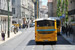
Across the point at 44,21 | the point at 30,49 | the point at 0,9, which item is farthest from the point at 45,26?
the point at 0,9

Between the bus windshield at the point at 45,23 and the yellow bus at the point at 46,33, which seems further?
the bus windshield at the point at 45,23

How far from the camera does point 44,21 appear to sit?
2164 centimetres

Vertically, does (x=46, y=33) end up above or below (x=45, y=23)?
below

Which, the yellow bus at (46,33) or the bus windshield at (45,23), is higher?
the bus windshield at (45,23)

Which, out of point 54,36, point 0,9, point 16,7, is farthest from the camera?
point 16,7

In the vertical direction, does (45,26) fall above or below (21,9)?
below

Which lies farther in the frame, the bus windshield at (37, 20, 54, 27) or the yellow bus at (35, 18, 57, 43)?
the bus windshield at (37, 20, 54, 27)

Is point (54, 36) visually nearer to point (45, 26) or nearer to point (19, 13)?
point (45, 26)

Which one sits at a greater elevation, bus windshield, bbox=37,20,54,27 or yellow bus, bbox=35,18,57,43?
bus windshield, bbox=37,20,54,27

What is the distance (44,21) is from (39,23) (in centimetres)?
58

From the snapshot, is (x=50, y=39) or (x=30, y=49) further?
(x=50, y=39)

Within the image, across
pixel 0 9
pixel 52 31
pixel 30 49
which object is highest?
pixel 0 9

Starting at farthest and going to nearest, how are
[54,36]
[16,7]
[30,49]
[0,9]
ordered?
[16,7], [0,9], [54,36], [30,49]

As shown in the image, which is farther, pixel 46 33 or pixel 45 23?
pixel 45 23
